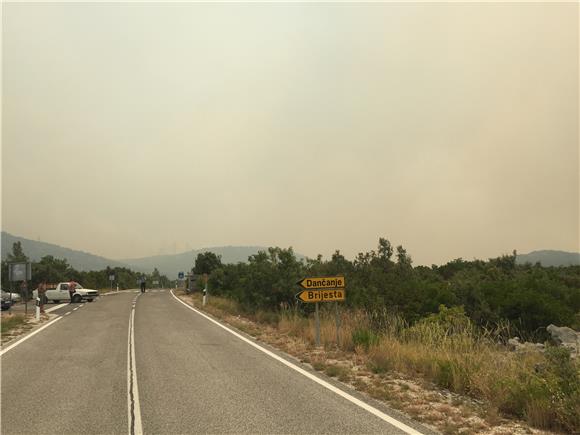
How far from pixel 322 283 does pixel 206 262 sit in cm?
5829

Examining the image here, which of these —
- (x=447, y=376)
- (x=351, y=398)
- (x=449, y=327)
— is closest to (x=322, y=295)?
(x=449, y=327)

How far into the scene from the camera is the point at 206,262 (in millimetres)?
69000

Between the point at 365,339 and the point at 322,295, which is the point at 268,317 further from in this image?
the point at 365,339

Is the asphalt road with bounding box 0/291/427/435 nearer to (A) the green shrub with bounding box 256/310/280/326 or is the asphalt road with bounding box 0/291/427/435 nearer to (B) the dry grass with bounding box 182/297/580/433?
(B) the dry grass with bounding box 182/297/580/433

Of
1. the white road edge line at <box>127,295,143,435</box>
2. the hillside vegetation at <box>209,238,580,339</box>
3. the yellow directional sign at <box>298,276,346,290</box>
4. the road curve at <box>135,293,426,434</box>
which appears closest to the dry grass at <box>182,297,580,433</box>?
the road curve at <box>135,293,426,434</box>

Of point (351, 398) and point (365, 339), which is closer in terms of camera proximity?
point (351, 398)

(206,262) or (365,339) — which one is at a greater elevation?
(206,262)

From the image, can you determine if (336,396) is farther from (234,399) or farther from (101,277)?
(101,277)

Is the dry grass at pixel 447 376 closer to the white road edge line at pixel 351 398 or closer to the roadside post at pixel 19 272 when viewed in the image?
the white road edge line at pixel 351 398

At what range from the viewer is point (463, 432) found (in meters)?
5.47

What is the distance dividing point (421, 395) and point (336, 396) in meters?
1.34

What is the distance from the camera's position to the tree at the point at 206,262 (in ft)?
223

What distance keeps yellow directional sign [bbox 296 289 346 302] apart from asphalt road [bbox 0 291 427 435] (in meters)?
1.88

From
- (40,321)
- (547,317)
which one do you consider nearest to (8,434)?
(40,321)
